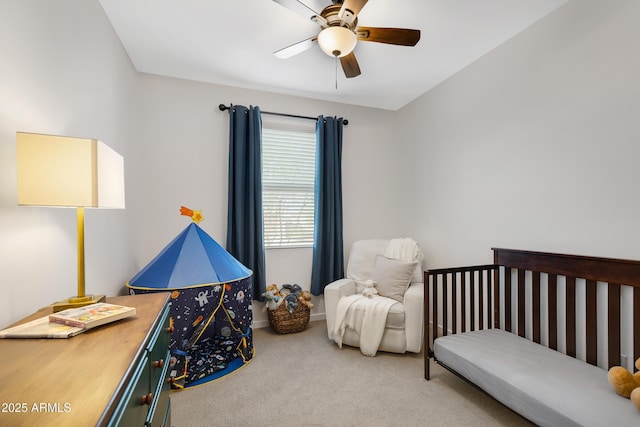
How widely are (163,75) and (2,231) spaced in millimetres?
2513

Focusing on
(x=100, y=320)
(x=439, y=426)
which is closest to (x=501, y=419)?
(x=439, y=426)

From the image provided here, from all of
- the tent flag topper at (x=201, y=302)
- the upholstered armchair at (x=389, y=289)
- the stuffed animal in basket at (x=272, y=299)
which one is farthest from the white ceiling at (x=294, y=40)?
the stuffed animal in basket at (x=272, y=299)

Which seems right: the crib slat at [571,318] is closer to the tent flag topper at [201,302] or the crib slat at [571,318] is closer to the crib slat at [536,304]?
the crib slat at [536,304]

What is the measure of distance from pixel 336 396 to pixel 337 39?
2.31 meters

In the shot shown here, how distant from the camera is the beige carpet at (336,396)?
1.78 metres

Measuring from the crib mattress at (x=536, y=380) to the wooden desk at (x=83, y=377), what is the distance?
64.1 inches

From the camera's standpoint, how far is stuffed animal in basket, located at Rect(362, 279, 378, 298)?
2.85m

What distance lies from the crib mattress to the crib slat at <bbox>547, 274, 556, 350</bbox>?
0.19 metres

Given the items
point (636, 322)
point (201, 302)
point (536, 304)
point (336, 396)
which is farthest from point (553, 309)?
point (201, 302)

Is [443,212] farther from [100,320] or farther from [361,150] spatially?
[100,320]

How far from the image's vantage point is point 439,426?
1.72 meters

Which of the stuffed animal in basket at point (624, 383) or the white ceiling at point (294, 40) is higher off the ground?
the white ceiling at point (294, 40)

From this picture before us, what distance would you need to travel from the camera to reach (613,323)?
1.70 meters

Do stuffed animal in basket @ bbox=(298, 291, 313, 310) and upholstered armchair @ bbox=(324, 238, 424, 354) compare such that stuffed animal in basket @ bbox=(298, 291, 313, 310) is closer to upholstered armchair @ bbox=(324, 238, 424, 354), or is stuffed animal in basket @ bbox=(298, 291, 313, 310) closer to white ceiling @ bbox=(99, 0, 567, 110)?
upholstered armchair @ bbox=(324, 238, 424, 354)
